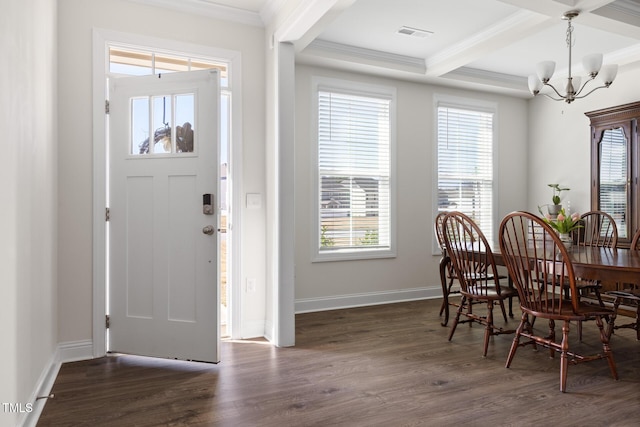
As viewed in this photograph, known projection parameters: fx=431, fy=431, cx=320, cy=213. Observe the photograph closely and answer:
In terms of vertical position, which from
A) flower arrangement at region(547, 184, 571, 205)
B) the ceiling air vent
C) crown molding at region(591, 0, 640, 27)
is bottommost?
flower arrangement at region(547, 184, 571, 205)

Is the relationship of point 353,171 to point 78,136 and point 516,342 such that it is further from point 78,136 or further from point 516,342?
point 78,136

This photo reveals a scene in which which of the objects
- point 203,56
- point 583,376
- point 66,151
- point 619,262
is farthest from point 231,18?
point 583,376

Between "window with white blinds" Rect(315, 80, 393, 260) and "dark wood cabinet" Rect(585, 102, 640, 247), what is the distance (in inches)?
87.6

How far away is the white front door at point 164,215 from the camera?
9.91ft

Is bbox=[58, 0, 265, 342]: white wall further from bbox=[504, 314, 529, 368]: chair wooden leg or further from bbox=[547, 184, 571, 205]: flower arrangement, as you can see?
bbox=[547, 184, 571, 205]: flower arrangement

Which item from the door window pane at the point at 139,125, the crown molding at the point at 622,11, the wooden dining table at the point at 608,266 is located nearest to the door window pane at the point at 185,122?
the door window pane at the point at 139,125

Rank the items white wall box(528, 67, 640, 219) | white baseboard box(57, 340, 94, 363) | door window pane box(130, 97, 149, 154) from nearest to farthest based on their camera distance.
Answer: white baseboard box(57, 340, 94, 363) < door window pane box(130, 97, 149, 154) < white wall box(528, 67, 640, 219)

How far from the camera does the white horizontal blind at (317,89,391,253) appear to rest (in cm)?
466

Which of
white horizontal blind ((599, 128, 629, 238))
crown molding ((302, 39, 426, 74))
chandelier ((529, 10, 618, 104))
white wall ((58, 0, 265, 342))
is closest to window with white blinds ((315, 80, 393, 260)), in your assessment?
crown molding ((302, 39, 426, 74))

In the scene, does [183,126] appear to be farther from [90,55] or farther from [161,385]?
[161,385]

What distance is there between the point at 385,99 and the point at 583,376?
336 centimetres

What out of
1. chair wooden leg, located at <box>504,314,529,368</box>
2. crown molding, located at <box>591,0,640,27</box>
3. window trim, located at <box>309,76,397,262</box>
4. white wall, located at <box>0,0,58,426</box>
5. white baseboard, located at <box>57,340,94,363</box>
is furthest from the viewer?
window trim, located at <box>309,76,397,262</box>

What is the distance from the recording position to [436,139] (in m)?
5.26

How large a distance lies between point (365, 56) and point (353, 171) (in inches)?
47.7
